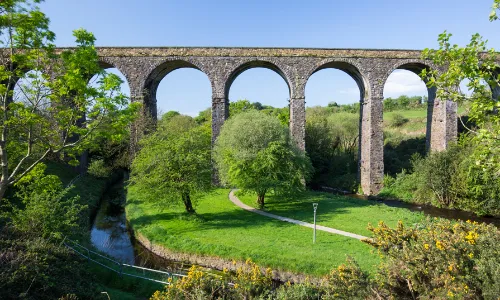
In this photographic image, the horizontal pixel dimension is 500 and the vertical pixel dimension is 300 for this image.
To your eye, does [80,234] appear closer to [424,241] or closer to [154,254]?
[154,254]

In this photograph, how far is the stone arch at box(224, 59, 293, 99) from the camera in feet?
72.9

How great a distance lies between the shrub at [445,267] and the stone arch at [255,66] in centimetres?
1828

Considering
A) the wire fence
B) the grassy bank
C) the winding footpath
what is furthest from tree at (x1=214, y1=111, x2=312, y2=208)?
the grassy bank

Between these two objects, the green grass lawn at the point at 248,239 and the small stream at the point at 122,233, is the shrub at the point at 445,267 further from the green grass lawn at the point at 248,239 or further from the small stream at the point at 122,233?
the small stream at the point at 122,233

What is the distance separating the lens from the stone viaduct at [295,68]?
21.9 meters

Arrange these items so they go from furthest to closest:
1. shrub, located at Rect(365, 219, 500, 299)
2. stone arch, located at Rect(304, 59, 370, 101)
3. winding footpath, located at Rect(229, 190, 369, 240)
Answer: stone arch, located at Rect(304, 59, 370, 101)
winding footpath, located at Rect(229, 190, 369, 240)
shrub, located at Rect(365, 219, 500, 299)

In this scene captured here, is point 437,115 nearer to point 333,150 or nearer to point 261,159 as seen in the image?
point 333,150

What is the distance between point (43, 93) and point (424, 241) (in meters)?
8.41

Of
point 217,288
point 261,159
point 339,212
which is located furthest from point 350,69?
point 217,288

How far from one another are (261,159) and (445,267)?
38.8 ft

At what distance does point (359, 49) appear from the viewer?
21969 mm

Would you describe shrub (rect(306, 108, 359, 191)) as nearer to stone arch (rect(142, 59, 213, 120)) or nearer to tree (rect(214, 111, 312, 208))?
tree (rect(214, 111, 312, 208))

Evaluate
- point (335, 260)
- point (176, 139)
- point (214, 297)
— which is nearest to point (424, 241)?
point (214, 297)

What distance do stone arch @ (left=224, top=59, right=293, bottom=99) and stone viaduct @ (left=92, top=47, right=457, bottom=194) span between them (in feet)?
0.26
